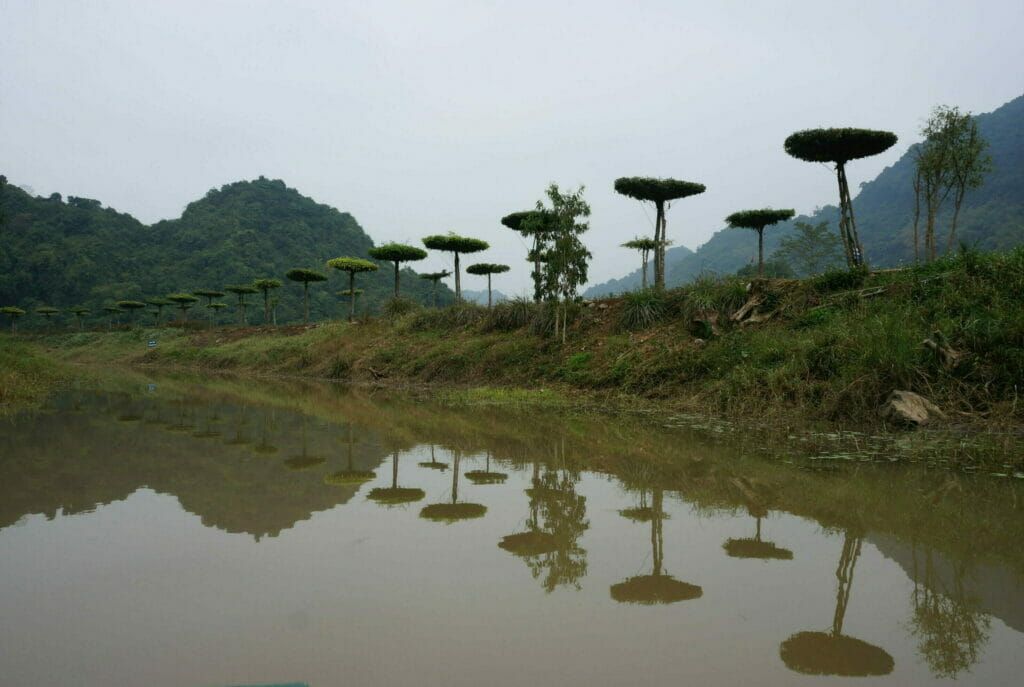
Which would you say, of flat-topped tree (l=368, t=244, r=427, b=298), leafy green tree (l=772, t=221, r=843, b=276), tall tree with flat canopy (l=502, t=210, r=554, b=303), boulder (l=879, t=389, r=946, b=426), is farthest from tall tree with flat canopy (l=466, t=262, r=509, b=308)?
leafy green tree (l=772, t=221, r=843, b=276)

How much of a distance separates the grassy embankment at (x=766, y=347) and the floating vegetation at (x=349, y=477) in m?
6.69

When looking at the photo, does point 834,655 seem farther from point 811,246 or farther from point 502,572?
point 811,246

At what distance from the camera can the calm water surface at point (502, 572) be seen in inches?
84.8

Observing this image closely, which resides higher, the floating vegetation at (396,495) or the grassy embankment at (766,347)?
the grassy embankment at (766,347)

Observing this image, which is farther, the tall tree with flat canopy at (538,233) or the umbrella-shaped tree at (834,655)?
the tall tree with flat canopy at (538,233)

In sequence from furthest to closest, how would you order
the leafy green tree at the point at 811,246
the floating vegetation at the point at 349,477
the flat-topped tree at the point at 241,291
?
the leafy green tree at the point at 811,246 → the flat-topped tree at the point at 241,291 → the floating vegetation at the point at 349,477

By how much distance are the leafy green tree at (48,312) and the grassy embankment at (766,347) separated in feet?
145

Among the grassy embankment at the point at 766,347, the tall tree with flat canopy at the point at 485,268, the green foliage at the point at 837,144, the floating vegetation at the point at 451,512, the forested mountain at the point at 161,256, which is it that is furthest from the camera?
the forested mountain at the point at 161,256

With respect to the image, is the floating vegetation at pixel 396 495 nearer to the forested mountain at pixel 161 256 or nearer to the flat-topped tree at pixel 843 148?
the flat-topped tree at pixel 843 148

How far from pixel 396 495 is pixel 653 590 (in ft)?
8.59

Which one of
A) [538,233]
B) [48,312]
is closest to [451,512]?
[538,233]

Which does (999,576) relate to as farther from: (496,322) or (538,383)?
(496,322)

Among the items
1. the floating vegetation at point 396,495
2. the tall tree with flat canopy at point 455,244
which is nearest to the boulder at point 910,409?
the floating vegetation at point 396,495

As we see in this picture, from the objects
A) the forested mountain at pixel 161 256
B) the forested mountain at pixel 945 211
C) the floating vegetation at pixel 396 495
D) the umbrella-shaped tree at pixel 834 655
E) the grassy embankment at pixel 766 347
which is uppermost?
the forested mountain at pixel 945 211
